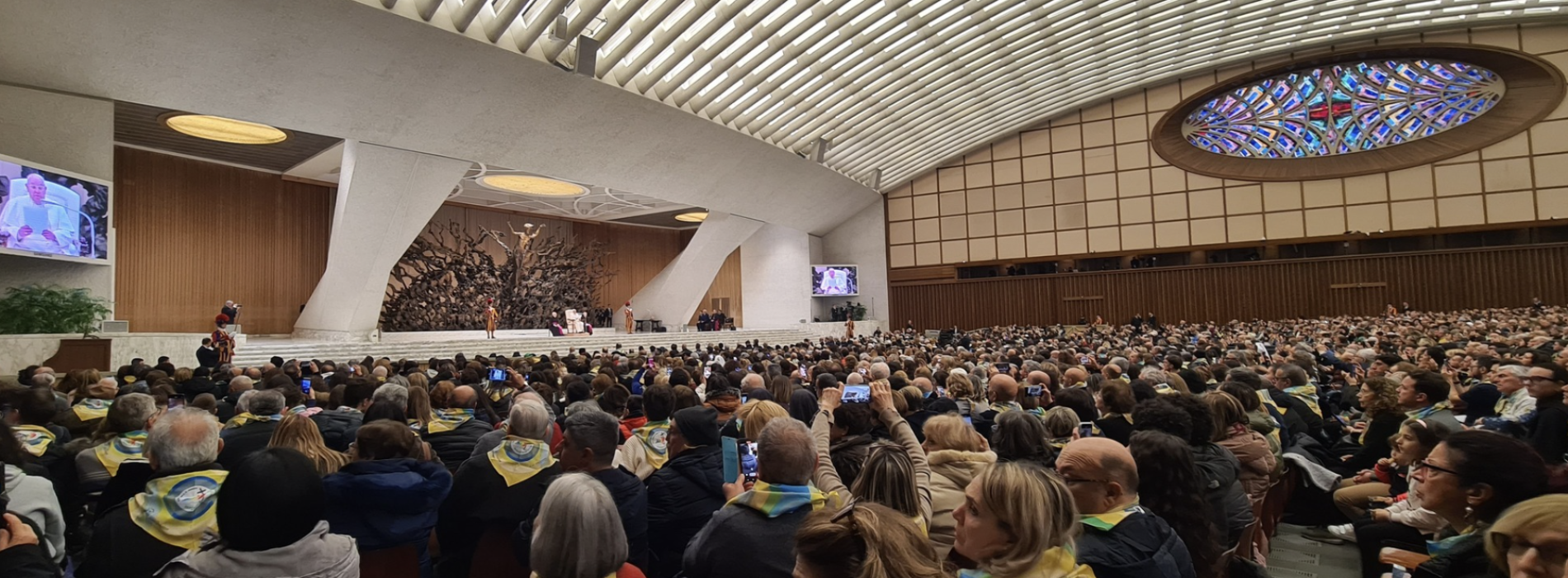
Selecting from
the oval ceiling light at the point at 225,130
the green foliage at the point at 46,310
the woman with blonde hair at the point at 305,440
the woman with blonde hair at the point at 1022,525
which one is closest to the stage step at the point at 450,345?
the green foliage at the point at 46,310

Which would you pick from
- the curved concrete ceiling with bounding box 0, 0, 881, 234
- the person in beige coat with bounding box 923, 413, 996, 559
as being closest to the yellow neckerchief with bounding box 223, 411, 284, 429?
the person in beige coat with bounding box 923, 413, 996, 559

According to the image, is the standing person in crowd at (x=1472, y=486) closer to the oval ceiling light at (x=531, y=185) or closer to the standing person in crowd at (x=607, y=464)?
the standing person in crowd at (x=607, y=464)

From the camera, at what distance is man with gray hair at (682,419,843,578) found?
5.98 ft

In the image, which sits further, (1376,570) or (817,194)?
(817,194)

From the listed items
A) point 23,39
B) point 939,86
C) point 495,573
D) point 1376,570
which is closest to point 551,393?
point 495,573

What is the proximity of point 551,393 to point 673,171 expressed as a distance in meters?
13.6

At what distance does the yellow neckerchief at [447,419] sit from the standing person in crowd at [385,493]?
1.34m

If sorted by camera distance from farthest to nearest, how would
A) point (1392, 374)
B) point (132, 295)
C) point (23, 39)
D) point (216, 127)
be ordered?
point (132, 295) → point (216, 127) → point (23, 39) → point (1392, 374)

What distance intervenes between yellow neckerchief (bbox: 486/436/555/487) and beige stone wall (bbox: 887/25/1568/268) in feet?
80.7

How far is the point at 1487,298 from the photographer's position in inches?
816

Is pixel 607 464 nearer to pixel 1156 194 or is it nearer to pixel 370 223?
pixel 370 223

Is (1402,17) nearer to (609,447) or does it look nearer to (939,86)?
(939,86)

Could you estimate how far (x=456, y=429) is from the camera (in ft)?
13.0

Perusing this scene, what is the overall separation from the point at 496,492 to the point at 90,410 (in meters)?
3.45
